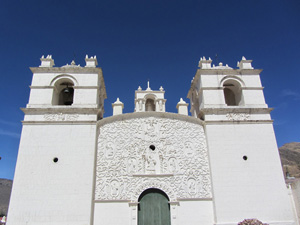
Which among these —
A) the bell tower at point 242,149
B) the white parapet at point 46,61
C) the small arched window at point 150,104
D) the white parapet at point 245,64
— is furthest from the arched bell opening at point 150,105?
the white parapet at point 46,61

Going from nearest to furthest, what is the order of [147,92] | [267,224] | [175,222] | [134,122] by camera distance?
[267,224] < [175,222] < [134,122] < [147,92]

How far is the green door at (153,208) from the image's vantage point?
10.7m

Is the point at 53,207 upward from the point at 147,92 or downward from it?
downward

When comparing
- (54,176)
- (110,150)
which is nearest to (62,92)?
(110,150)

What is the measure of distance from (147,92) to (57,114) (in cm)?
693

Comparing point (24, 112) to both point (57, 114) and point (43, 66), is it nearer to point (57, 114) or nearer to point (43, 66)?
point (57, 114)

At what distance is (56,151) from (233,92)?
35.5 feet

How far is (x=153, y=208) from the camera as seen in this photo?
1095cm

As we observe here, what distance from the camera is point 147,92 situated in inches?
675

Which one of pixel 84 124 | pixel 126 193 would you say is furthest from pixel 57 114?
pixel 126 193

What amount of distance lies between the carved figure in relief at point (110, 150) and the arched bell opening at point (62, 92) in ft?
12.6

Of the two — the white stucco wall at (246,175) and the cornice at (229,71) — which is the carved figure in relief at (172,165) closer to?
the white stucco wall at (246,175)

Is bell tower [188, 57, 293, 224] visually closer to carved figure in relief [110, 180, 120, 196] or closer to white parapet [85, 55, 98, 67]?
carved figure in relief [110, 180, 120, 196]

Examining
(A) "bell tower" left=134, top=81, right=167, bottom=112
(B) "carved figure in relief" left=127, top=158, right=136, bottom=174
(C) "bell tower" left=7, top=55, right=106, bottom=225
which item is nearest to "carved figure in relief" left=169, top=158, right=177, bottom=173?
(B) "carved figure in relief" left=127, top=158, right=136, bottom=174
